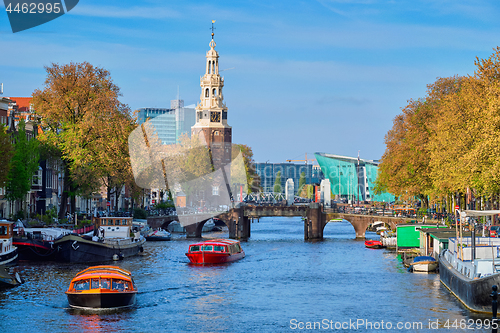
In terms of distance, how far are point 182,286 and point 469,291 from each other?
23855 millimetres

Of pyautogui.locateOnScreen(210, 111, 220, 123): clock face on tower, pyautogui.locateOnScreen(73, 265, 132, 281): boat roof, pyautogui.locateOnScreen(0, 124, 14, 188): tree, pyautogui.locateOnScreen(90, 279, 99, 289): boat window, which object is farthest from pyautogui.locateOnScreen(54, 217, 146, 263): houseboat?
pyautogui.locateOnScreen(210, 111, 220, 123): clock face on tower

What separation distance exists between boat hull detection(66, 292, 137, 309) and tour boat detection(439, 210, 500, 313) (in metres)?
21.5

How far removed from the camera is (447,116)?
253 ft

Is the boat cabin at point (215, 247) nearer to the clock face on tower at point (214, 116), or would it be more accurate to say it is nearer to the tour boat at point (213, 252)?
→ the tour boat at point (213, 252)

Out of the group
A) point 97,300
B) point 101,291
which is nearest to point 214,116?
point 101,291

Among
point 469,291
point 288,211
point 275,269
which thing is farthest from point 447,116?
point 288,211

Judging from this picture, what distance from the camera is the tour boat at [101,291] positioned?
45.6 metres

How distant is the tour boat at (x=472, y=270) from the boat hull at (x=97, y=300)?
21.5 metres

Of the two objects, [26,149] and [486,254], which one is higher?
[26,149]

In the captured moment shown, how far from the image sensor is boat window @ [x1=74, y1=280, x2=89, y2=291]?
46281 mm

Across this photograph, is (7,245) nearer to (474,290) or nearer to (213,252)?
(213,252)

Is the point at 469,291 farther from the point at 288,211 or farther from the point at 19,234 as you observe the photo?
the point at 288,211

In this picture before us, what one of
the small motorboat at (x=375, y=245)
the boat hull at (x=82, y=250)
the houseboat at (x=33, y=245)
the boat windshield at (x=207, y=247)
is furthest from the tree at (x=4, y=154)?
the small motorboat at (x=375, y=245)

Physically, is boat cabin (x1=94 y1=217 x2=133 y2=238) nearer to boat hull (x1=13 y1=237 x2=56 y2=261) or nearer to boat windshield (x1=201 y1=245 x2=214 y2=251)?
boat windshield (x1=201 y1=245 x2=214 y2=251)
